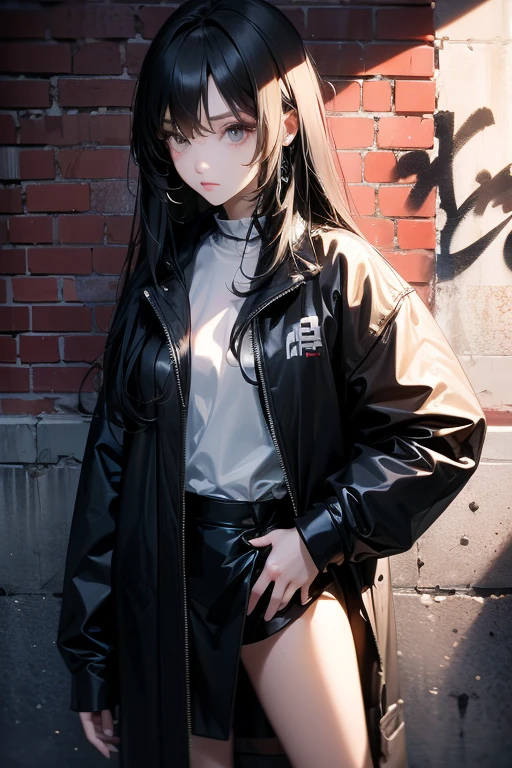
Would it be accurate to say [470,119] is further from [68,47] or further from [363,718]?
[363,718]

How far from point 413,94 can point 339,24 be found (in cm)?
30

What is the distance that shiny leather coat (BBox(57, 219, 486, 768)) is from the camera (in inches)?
59.6

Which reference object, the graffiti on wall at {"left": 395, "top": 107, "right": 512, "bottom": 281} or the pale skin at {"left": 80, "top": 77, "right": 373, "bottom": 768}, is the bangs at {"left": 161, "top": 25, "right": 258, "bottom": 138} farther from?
the graffiti on wall at {"left": 395, "top": 107, "right": 512, "bottom": 281}

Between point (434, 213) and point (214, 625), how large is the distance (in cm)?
143

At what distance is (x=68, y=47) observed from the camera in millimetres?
2316

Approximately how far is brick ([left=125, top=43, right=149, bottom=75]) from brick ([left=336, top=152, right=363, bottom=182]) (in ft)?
2.15

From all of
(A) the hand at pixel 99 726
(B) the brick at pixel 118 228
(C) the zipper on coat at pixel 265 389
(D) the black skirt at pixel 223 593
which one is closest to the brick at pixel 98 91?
(B) the brick at pixel 118 228

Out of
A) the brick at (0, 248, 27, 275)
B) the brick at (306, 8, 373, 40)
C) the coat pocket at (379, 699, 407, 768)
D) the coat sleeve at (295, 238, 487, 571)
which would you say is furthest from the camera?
the brick at (0, 248, 27, 275)

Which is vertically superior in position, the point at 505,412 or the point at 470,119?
the point at 470,119

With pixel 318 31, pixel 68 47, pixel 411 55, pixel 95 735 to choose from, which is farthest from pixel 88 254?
pixel 95 735

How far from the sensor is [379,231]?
238 cm

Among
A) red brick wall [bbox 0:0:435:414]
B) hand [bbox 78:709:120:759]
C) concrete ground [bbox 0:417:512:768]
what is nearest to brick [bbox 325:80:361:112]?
red brick wall [bbox 0:0:435:414]

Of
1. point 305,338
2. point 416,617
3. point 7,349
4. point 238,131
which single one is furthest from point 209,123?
point 416,617

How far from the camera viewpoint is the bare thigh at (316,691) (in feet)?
5.18
